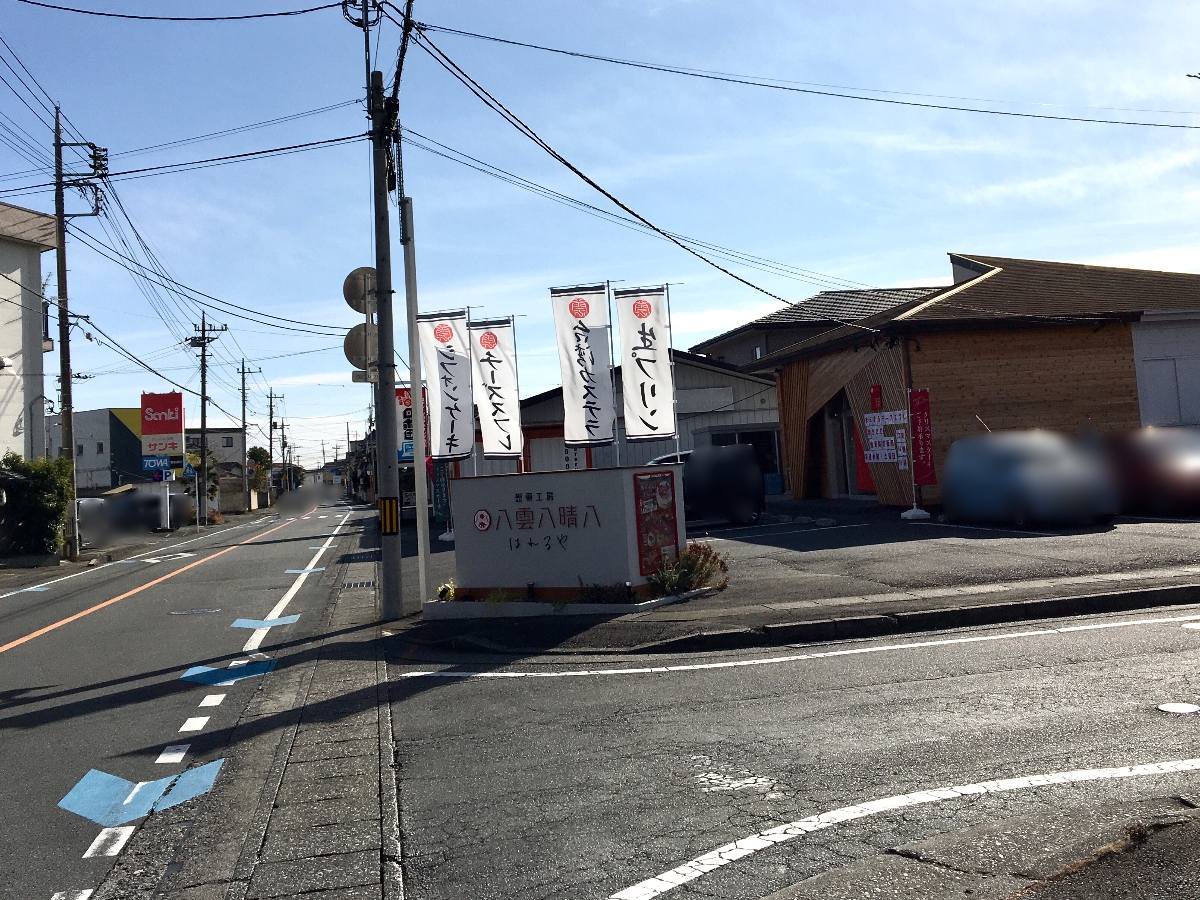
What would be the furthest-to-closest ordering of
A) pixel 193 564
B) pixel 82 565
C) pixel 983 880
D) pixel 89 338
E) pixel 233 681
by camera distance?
pixel 89 338, pixel 82 565, pixel 193 564, pixel 233 681, pixel 983 880

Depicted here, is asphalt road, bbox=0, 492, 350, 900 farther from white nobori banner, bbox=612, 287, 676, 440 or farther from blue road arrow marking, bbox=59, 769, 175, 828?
white nobori banner, bbox=612, 287, 676, 440

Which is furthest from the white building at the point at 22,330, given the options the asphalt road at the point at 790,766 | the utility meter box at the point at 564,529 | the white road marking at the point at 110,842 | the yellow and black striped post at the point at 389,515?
the white road marking at the point at 110,842

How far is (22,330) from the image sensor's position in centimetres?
3594

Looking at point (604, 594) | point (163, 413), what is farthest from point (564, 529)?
point (163, 413)

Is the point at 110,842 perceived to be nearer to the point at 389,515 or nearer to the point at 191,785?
the point at 191,785

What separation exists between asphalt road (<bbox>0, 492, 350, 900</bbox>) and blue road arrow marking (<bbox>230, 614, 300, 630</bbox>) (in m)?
0.18

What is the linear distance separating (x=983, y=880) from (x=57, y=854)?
4.01m

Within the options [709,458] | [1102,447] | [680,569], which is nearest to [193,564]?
[709,458]

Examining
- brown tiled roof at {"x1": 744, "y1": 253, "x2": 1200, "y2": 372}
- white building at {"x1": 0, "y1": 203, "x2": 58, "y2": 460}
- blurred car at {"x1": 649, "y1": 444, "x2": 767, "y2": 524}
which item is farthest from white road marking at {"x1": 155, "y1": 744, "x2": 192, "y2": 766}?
white building at {"x1": 0, "y1": 203, "x2": 58, "y2": 460}

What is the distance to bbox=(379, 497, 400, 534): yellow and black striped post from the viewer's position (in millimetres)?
11141

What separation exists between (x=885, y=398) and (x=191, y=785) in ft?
59.2

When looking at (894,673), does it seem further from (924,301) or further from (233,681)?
(924,301)

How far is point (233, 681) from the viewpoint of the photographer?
26.8ft

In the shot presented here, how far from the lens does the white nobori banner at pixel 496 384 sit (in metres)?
11.9
